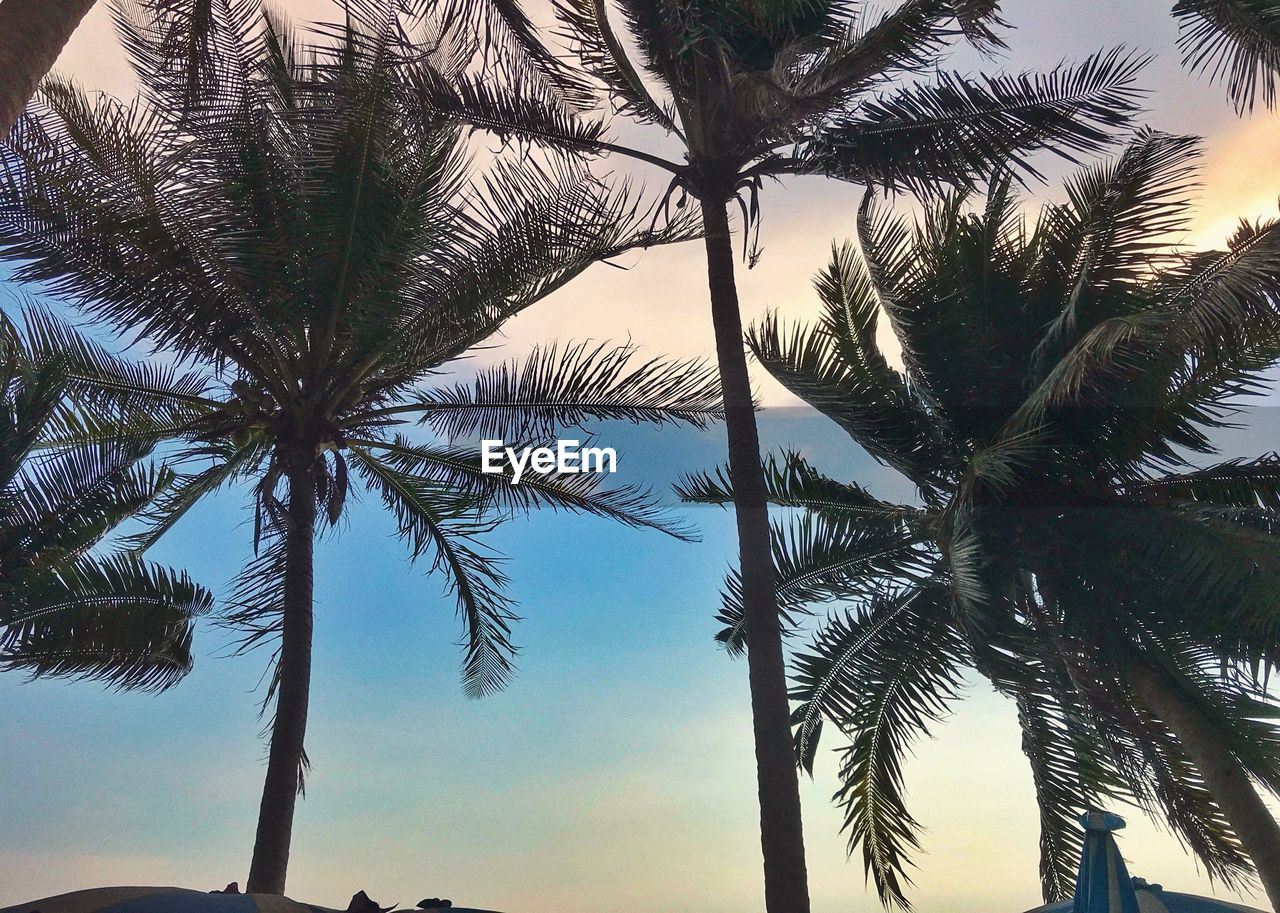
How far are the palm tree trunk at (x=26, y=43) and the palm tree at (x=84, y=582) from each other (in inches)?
116

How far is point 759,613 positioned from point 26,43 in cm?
474

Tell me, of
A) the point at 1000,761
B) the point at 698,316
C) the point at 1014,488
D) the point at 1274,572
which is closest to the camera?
the point at 1274,572


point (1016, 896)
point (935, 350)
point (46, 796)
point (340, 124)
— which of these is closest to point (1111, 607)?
point (935, 350)

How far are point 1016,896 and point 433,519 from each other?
7.29 m

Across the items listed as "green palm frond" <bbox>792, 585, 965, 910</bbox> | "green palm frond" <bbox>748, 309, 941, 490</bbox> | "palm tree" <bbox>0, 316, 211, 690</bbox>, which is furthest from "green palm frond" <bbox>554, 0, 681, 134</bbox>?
"palm tree" <bbox>0, 316, 211, 690</bbox>

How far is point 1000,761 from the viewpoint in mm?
10562

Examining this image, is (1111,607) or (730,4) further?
(1111,607)

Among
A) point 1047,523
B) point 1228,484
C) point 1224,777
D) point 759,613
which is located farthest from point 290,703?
point 1228,484

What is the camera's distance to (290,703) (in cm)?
675

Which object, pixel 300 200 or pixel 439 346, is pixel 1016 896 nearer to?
pixel 439 346

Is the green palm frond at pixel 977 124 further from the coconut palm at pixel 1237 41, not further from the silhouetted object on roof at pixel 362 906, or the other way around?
the silhouetted object on roof at pixel 362 906

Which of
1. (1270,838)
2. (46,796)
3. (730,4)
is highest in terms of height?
(730,4)

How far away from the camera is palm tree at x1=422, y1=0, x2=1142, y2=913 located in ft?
21.7

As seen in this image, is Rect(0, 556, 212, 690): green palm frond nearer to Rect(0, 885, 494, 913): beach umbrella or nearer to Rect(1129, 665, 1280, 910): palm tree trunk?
Rect(0, 885, 494, 913): beach umbrella
